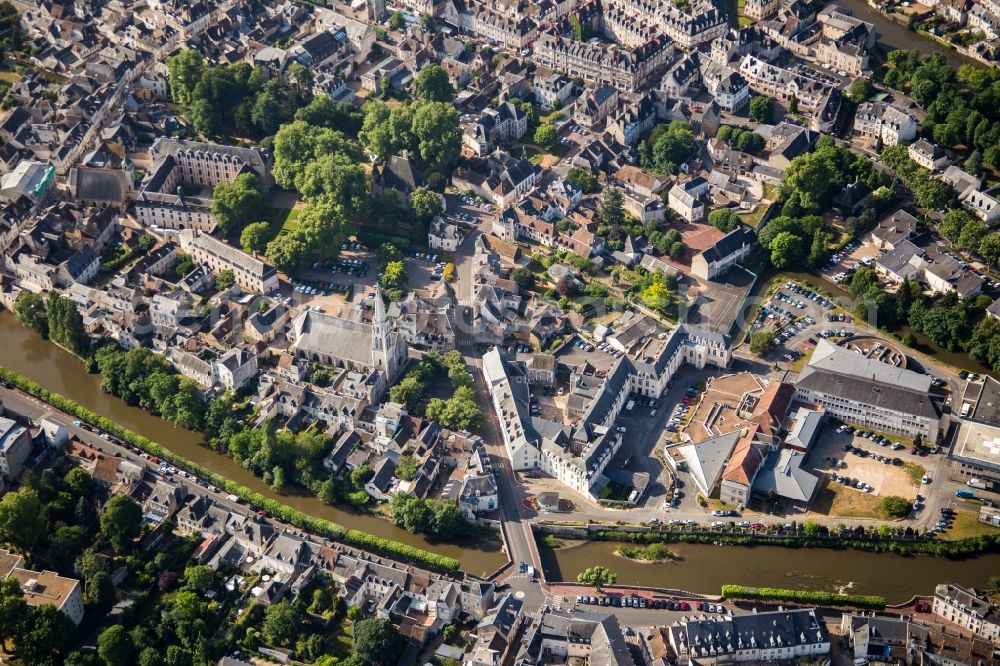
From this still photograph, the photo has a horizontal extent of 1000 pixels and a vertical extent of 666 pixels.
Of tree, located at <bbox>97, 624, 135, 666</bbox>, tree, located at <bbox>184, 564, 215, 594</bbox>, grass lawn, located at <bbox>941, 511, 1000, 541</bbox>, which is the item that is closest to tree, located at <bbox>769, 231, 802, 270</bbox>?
grass lawn, located at <bbox>941, 511, 1000, 541</bbox>

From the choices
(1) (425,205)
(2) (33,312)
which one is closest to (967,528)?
(1) (425,205)

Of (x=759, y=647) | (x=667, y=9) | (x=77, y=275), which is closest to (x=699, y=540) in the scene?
(x=759, y=647)

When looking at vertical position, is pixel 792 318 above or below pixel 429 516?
above

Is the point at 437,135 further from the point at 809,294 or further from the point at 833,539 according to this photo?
the point at 833,539

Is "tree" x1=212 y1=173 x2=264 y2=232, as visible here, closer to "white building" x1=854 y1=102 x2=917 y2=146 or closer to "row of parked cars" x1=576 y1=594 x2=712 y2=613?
"row of parked cars" x1=576 y1=594 x2=712 y2=613

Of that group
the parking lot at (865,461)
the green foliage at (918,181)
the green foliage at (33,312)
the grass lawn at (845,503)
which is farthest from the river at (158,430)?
the green foliage at (918,181)
